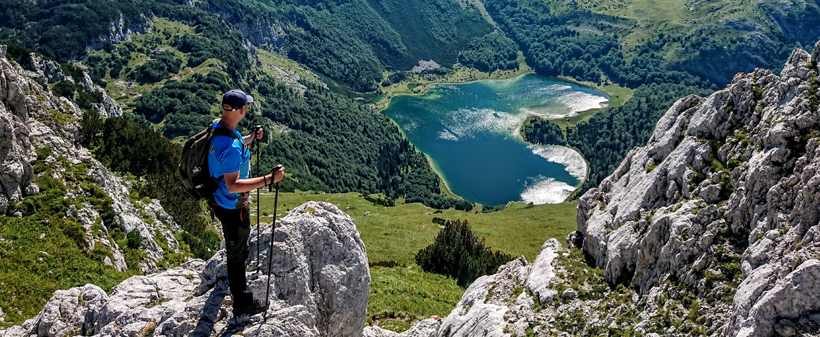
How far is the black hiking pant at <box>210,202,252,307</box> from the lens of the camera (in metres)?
12.3

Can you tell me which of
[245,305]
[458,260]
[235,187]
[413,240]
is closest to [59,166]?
[245,305]

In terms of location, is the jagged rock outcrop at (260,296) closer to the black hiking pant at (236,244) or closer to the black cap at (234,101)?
the black hiking pant at (236,244)

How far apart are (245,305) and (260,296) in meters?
0.79

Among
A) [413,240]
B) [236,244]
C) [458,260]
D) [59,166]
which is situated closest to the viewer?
[236,244]

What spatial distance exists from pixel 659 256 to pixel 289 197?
291 feet

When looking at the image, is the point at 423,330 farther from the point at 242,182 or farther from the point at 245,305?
the point at 242,182

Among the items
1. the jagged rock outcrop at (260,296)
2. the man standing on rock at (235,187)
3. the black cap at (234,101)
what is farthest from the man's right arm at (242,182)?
the jagged rock outcrop at (260,296)

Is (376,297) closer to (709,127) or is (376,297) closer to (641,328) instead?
(641,328)

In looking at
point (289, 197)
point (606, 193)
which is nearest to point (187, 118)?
point (289, 197)

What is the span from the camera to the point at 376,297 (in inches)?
1313

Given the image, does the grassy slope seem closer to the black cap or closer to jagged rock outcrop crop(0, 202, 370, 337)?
jagged rock outcrop crop(0, 202, 370, 337)

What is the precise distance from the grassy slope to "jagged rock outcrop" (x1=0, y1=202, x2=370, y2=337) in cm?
1435

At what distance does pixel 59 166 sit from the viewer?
3019 cm

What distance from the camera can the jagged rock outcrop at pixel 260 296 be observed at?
13219 mm
